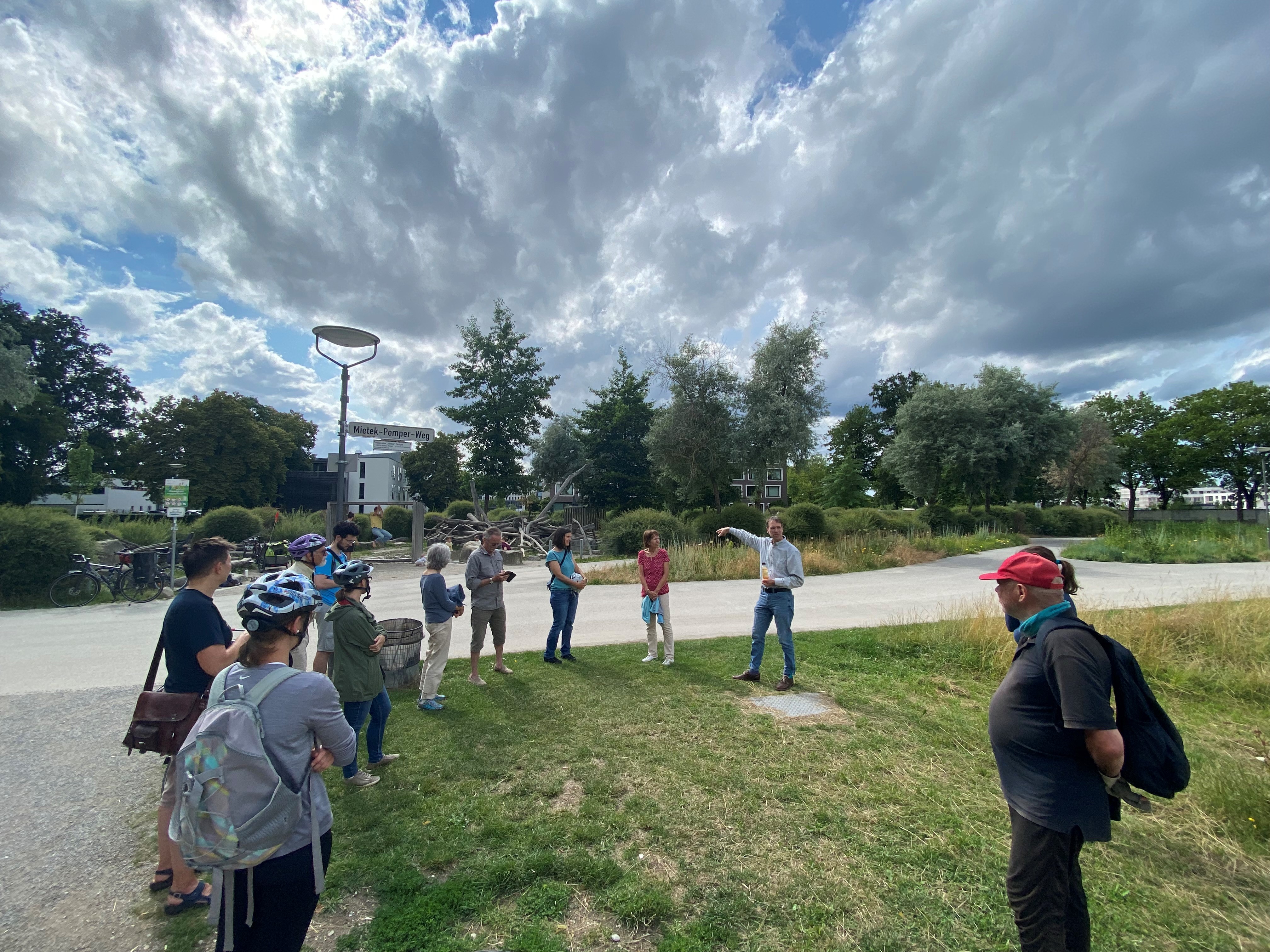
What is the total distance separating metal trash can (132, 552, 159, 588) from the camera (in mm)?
12930

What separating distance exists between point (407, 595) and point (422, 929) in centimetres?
1163

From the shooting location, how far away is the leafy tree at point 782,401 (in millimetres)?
25609

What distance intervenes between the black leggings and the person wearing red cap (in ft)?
8.43

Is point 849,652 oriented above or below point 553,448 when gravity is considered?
below

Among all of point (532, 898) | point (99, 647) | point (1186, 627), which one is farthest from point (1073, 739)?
point (99, 647)

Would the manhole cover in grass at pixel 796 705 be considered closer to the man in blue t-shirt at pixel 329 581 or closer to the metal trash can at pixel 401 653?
the metal trash can at pixel 401 653

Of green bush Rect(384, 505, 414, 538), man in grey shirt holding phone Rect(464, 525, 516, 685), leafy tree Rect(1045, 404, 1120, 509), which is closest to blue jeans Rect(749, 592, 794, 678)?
man in grey shirt holding phone Rect(464, 525, 516, 685)

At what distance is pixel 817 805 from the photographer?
380cm

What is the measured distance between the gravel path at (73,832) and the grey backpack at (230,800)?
167 centimetres

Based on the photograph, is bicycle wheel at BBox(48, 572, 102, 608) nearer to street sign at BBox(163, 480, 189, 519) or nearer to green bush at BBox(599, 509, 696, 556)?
street sign at BBox(163, 480, 189, 519)

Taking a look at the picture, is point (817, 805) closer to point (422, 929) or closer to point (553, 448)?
point (422, 929)

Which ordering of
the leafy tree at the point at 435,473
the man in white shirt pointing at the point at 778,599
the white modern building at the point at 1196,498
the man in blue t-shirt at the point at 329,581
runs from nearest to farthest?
1. the man in blue t-shirt at the point at 329,581
2. the man in white shirt pointing at the point at 778,599
3. the white modern building at the point at 1196,498
4. the leafy tree at the point at 435,473

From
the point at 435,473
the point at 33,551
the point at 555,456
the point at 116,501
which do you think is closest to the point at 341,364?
the point at 33,551

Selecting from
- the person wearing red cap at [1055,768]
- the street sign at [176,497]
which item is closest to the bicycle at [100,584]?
the street sign at [176,497]
